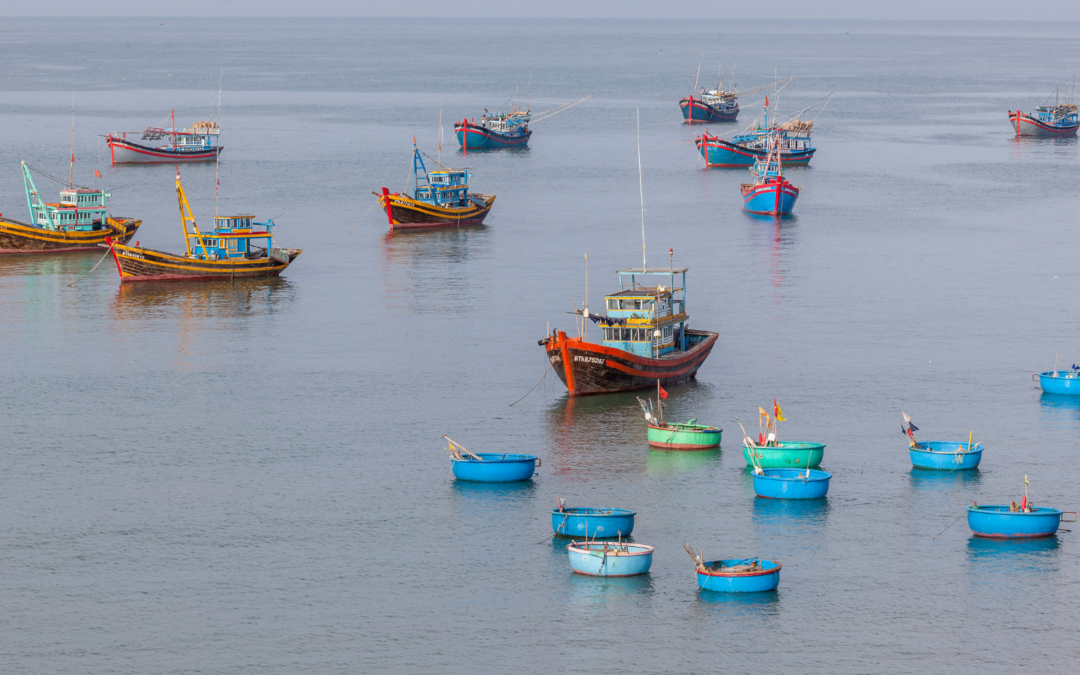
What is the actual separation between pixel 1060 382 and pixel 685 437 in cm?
2526

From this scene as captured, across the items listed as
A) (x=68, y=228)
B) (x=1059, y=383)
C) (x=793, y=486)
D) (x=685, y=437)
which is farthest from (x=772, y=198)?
(x=793, y=486)

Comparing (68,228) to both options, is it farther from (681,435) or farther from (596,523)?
(596,523)

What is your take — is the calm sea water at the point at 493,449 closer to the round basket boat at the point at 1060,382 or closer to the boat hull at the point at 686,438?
the boat hull at the point at 686,438

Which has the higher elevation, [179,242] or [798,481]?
[179,242]

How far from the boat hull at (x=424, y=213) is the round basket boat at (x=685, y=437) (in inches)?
2955

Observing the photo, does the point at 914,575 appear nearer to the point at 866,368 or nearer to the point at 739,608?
the point at 739,608

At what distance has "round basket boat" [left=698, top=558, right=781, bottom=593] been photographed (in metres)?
53.2

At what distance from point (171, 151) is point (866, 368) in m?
136

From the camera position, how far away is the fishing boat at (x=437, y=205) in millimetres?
142375

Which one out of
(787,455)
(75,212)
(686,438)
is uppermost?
(75,212)

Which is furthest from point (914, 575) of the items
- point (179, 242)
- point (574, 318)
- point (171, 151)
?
point (171, 151)

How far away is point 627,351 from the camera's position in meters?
81.1

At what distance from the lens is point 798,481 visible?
62875 millimetres

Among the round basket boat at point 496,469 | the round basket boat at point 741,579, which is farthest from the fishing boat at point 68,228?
the round basket boat at point 741,579
